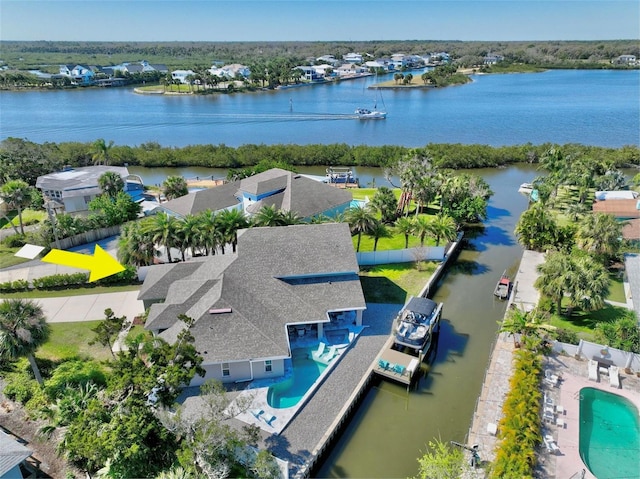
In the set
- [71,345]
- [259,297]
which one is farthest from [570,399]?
[71,345]

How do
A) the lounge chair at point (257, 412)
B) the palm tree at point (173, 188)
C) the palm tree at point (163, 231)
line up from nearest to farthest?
the lounge chair at point (257, 412)
the palm tree at point (163, 231)
the palm tree at point (173, 188)

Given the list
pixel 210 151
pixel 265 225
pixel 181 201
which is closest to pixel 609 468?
pixel 265 225

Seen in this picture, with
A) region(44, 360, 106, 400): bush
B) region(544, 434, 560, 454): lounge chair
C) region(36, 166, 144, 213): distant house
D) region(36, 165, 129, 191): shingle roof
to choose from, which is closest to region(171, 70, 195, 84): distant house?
region(36, 165, 129, 191): shingle roof

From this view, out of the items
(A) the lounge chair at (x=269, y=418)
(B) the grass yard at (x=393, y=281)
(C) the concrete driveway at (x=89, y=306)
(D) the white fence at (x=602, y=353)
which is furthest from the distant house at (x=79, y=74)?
(D) the white fence at (x=602, y=353)

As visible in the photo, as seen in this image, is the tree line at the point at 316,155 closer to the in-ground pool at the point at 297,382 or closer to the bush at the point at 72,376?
the in-ground pool at the point at 297,382

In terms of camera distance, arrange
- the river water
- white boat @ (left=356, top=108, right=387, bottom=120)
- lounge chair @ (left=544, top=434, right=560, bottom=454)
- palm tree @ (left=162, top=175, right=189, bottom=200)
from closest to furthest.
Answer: lounge chair @ (left=544, top=434, right=560, bottom=454)
the river water
palm tree @ (left=162, top=175, right=189, bottom=200)
white boat @ (left=356, top=108, right=387, bottom=120)

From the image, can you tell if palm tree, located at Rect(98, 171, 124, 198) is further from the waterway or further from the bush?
the waterway
